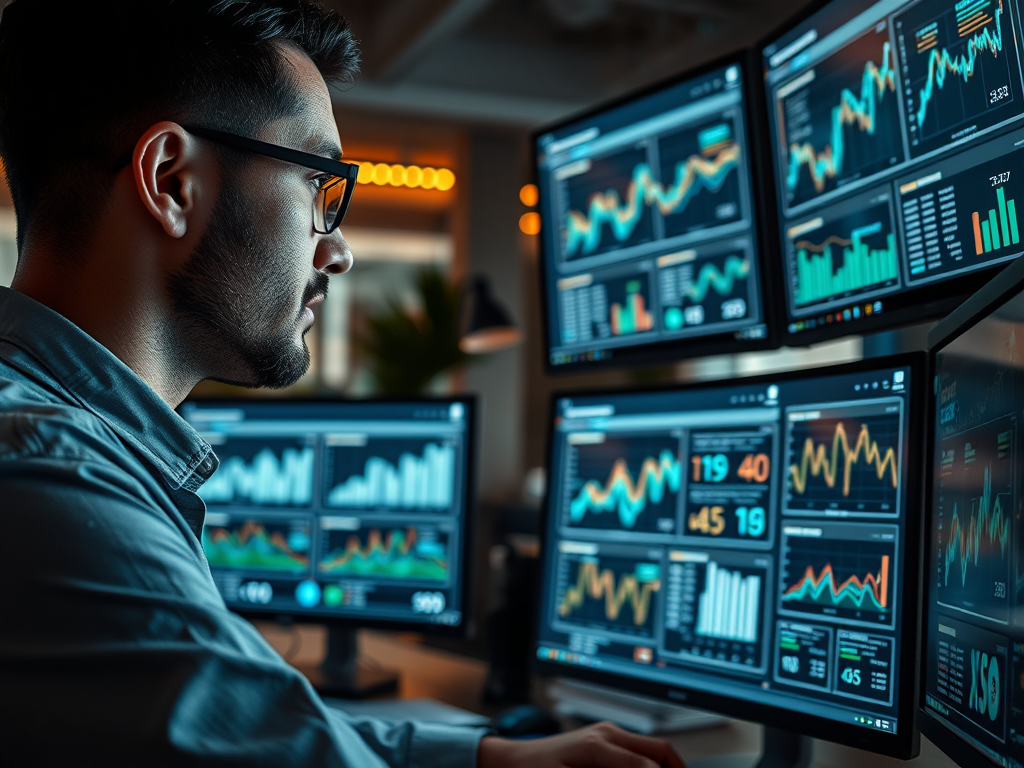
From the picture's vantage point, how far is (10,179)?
37.9 inches

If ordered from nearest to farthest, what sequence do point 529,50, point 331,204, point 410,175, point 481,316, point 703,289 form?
point 331,204
point 703,289
point 481,316
point 529,50
point 410,175

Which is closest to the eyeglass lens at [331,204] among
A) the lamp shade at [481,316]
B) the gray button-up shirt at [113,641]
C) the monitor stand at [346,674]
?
the gray button-up shirt at [113,641]

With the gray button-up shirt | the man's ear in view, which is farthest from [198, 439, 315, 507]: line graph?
the gray button-up shirt

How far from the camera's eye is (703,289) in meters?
1.31

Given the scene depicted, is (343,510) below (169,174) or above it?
below

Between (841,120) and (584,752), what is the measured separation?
75 cm

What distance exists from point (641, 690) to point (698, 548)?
0.63 feet

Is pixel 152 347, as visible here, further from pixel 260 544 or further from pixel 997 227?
pixel 260 544

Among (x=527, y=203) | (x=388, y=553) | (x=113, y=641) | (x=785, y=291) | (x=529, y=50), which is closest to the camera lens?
(x=113, y=641)

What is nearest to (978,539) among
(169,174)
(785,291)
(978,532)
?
(978,532)

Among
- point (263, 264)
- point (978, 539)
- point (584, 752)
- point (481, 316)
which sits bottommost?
point (584, 752)

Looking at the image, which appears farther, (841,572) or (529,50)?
(529,50)

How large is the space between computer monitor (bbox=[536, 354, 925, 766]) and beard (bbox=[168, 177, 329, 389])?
0.49 meters

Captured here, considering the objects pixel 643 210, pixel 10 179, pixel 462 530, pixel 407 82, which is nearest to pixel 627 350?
pixel 643 210
